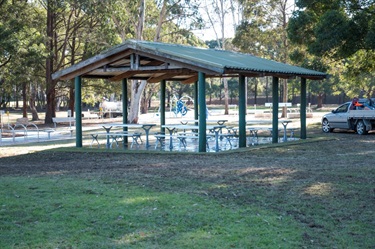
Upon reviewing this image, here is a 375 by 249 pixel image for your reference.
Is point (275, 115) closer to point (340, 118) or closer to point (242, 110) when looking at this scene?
point (242, 110)

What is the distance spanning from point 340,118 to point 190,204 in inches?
736

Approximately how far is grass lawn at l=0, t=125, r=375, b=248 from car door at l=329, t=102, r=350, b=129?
36.7 ft

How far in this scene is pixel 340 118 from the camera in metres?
25.2

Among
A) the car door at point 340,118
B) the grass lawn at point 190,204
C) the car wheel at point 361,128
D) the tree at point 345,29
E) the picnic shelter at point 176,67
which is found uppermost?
the tree at point 345,29

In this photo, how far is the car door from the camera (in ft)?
81.9

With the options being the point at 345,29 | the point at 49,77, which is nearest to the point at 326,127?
the point at 345,29

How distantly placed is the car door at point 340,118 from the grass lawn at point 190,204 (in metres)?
11.2

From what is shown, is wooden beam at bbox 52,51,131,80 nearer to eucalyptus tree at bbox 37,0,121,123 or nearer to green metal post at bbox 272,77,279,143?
green metal post at bbox 272,77,279,143

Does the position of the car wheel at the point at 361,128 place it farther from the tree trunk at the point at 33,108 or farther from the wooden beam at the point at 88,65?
the tree trunk at the point at 33,108

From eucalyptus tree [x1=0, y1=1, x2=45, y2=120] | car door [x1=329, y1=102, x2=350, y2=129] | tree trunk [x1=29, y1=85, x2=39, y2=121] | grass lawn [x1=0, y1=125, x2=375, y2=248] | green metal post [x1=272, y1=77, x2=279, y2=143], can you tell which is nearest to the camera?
grass lawn [x1=0, y1=125, x2=375, y2=248]

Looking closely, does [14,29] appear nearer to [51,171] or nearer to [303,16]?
[303,16]

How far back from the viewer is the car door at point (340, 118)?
81.9ft

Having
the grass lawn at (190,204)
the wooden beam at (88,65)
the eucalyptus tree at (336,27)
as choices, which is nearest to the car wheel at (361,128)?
the eucalyptus tree at (336,27)

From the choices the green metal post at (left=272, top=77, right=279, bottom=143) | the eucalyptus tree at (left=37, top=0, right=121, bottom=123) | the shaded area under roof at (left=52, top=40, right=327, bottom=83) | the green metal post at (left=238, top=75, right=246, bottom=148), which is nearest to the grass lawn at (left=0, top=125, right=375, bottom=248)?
the shaded area under roof at (left=52, top=40, right=327, bottom=83)
